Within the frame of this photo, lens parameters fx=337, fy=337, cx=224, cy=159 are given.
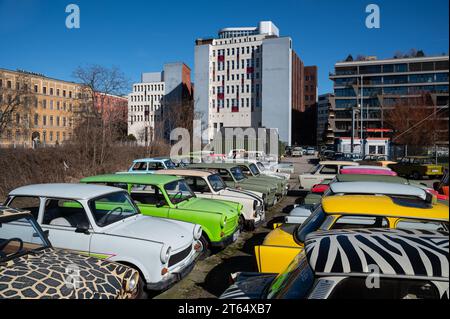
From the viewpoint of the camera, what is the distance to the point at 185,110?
48.5 metres

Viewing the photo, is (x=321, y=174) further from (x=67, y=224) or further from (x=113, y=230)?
(x=67, y=224)

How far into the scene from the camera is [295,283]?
2590 mm

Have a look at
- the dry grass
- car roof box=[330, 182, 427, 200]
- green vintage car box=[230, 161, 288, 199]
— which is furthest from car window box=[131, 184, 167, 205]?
the dry grass

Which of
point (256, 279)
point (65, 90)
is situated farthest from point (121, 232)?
point (65, 90)

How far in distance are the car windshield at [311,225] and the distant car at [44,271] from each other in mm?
2208

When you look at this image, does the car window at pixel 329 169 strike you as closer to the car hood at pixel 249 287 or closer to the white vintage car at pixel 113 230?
the white vintage car at pixel 113 230

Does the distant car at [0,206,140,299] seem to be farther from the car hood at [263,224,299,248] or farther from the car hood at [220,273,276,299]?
the car hood at [263,224,299,248]

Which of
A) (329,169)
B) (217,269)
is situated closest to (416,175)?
(329,169)

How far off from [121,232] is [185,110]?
44.4 metres

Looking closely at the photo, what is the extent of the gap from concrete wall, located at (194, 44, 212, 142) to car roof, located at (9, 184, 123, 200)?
217 feet

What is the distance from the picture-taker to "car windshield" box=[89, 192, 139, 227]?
525 cm

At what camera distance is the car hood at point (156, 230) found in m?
4.92

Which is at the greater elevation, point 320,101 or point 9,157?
point 320,101
